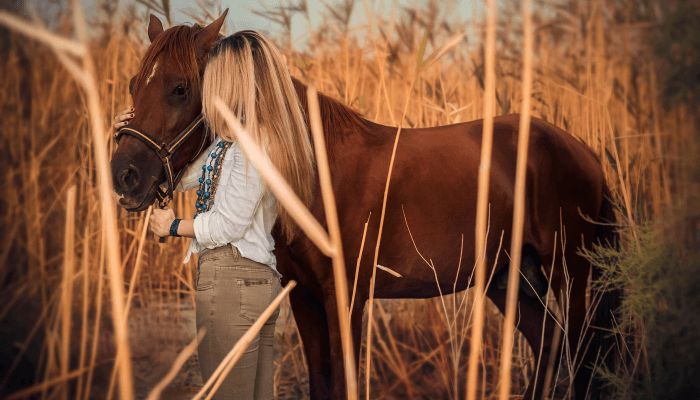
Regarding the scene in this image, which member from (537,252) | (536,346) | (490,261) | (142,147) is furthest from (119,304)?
(536,346)

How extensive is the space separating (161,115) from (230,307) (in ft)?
1.91

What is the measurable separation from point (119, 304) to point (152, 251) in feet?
8.32

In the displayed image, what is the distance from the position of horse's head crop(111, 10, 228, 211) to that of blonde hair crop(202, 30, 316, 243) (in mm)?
165

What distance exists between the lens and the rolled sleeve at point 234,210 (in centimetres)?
116

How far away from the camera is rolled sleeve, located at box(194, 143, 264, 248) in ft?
3.82

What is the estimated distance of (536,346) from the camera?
219cm

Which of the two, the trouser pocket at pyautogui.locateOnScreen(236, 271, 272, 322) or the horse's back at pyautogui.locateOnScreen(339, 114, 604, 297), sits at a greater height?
the horse's back at pyautogui.locateOnScreen(339, 114, 604, 297)

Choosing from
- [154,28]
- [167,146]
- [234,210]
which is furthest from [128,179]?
[154,28]

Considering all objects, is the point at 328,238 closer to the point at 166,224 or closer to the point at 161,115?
the point at 166,224

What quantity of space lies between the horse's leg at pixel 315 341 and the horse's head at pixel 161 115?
0.64m

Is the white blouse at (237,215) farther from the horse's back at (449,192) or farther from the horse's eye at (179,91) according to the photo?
the horse's back at (449,192)

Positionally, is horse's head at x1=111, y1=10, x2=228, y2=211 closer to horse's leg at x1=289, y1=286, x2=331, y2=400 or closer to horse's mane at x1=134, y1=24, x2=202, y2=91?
horse's mane at x1=134, y1=24, x2=202, y2=91

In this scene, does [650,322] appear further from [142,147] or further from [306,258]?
[142,147]

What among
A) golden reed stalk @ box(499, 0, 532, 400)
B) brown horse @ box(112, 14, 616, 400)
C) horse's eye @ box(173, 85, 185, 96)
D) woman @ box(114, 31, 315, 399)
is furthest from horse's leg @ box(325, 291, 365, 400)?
golden reed stalk @ box(499, 0, 532, 400)
